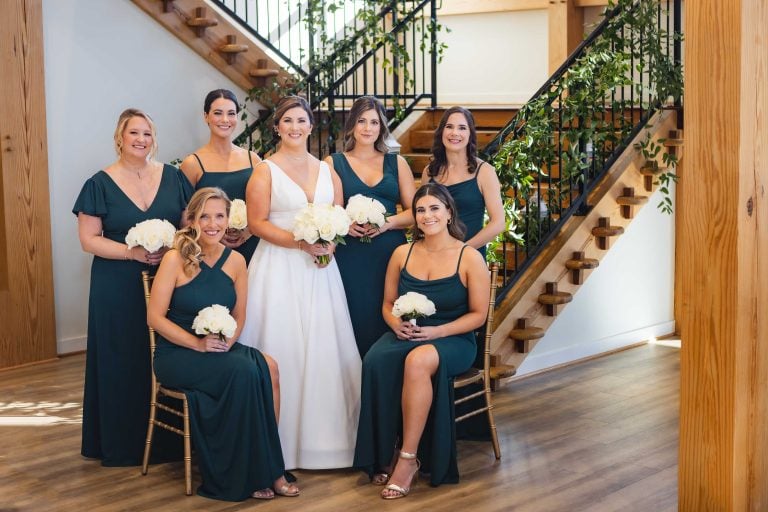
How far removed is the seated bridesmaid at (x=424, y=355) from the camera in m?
4.52

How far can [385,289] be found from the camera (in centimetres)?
484

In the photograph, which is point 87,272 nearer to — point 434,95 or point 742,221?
point 434,95

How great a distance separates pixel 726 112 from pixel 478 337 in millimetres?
1866

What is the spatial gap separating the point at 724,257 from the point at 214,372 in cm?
210

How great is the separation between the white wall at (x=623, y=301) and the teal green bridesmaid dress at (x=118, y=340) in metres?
2.50

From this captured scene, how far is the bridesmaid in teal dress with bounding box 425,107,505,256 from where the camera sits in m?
5.23

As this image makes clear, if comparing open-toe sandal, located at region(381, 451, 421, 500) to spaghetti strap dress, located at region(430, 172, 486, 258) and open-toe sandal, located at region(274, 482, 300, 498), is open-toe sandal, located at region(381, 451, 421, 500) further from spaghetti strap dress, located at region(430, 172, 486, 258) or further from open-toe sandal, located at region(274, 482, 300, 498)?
spaghetti strap dress, located at region(430, 172, 486, 258)

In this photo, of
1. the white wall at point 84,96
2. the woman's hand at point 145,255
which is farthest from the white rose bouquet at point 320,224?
the white wall at point 84,96

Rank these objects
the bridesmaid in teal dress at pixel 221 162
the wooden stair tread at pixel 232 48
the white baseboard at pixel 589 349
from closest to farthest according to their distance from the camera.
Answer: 1. the bridesmaid in teal dress at pixel 221 162
2. the white baseboard at pixel 589 349
3. the wooden stair tread at pixel 232 48

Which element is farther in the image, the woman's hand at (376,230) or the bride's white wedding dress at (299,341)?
the woman's hand at (376,230)

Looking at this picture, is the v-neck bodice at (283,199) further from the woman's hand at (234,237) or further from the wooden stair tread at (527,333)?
the wooden stair tread at (527,333)

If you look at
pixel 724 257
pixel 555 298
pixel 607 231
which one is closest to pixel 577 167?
pixel 607 231

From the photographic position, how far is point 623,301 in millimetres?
7297

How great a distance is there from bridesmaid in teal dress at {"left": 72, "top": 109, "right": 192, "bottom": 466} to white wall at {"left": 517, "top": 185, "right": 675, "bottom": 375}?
2.52 metres
